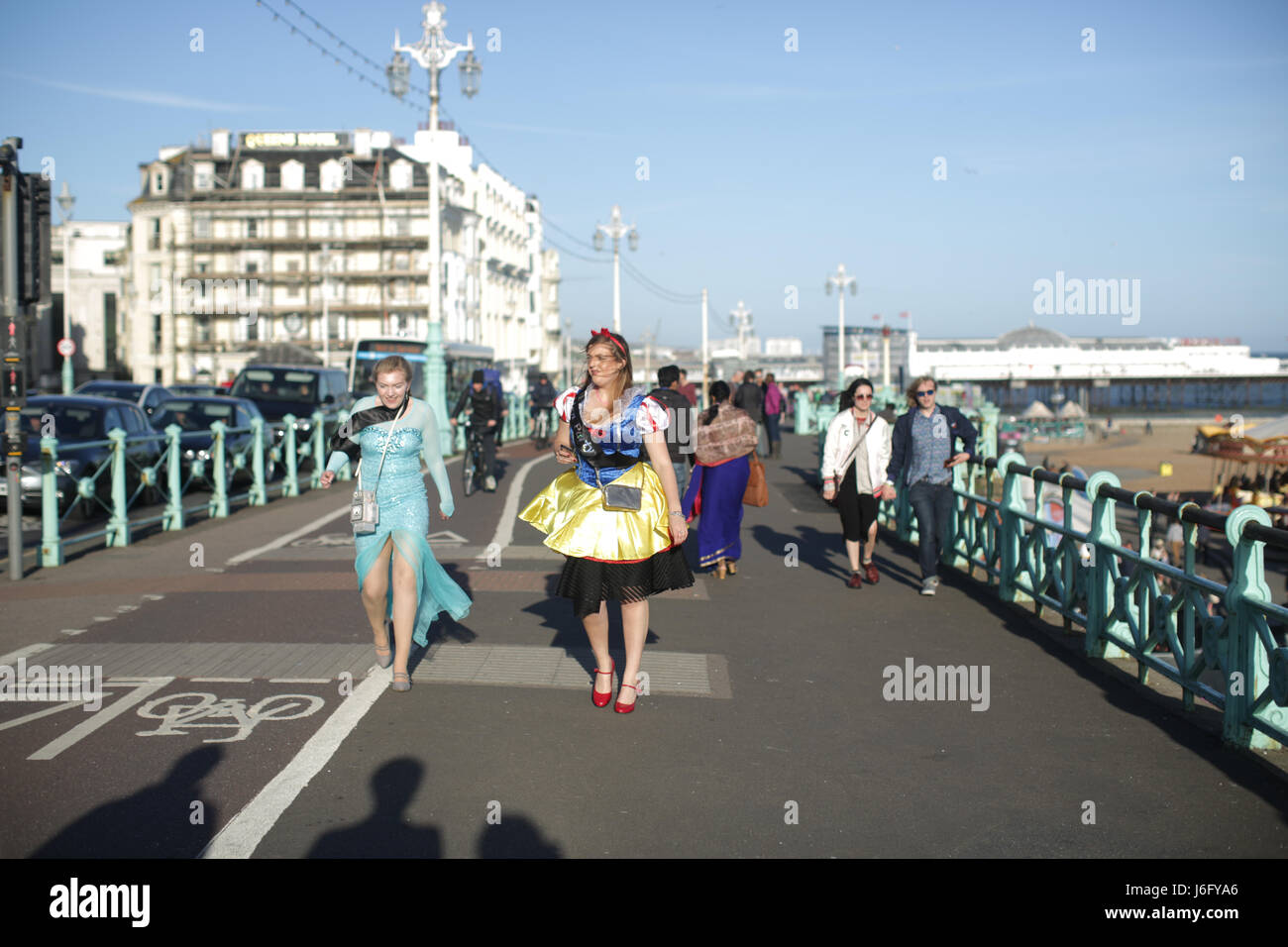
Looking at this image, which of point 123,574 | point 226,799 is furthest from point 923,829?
point 123,574

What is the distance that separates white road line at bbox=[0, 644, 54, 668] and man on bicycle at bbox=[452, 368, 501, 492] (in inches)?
426

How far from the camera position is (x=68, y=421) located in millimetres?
16281

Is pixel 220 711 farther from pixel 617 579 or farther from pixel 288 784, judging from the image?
pixel 617 579

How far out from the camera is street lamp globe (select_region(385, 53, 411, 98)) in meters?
26.8

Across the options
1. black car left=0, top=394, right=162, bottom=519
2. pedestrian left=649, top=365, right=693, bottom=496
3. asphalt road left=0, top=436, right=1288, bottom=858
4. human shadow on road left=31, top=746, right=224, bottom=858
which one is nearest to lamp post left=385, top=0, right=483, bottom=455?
black car left=0, top=394, right=162, bottom=519

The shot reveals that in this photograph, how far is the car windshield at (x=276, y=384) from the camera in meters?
25.3

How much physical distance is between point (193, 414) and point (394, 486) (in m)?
14.8

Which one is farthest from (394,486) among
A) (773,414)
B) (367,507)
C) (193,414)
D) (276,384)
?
(773,414)

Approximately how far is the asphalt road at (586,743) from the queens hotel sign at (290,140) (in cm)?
8468

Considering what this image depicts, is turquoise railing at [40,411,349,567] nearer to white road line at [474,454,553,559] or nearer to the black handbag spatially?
white road line at [474,454,553,559]

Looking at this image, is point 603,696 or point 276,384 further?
point 276,384

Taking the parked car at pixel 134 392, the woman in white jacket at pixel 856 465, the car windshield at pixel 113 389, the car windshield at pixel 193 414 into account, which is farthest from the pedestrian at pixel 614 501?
the car windshield at pixel 113 389

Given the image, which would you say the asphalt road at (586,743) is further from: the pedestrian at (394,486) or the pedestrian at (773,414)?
the pedestrian at (773,414)

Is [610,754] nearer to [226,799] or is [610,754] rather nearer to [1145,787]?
[226,799]
